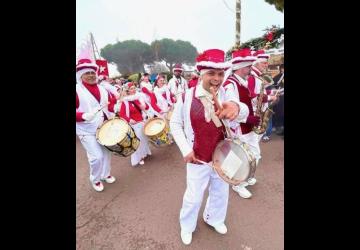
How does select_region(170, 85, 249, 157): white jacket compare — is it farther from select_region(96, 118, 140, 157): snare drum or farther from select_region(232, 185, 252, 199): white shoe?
select_region(232, 185, 252, 199): white shoe

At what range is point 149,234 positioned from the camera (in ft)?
9.20

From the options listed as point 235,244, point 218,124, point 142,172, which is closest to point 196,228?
point 235,244

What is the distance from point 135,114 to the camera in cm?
482

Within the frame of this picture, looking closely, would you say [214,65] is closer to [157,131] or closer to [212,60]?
[212,60]

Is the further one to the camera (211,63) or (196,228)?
(196,228)

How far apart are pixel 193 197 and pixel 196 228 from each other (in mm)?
641

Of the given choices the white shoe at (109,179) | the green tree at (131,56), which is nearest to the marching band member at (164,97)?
the white shoe at (109,179)

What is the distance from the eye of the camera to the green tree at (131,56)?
127 feet

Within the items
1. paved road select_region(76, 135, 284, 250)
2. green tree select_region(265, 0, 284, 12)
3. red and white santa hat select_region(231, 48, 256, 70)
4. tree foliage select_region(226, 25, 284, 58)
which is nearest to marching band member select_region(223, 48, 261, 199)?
red and white santa hat select_region(231, 48, 256, 70)

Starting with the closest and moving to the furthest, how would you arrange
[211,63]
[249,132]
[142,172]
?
[211,63] → [249,132] → [142,172]

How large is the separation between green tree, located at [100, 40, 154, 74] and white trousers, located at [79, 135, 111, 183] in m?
36.0

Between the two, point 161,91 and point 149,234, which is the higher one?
point 161,91
